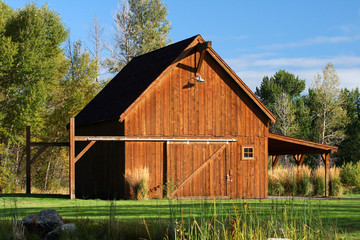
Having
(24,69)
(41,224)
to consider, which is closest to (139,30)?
(24,69)

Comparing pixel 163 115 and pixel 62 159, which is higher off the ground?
pixel 163 115

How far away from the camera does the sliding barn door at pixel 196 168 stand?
790 inches

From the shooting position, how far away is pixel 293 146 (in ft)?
81.4

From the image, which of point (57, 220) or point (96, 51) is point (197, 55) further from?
point (96, 51)

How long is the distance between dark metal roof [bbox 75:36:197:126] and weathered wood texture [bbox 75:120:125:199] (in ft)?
1.48

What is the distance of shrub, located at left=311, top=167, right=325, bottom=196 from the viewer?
23.8 m

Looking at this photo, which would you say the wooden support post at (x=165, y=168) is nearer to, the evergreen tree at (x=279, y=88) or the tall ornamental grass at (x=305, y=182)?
the tall ornamental grass at (x=305, y=182)

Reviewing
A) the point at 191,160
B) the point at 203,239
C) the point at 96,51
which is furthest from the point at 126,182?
the point at 96,51

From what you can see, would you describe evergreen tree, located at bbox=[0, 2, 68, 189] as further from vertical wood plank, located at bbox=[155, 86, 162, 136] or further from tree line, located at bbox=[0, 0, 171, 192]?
vertical wood plank, located at bbox=[155, 86, 162, 136]

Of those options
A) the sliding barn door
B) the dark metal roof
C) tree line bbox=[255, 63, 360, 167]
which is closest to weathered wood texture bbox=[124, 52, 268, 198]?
the sliding barn door

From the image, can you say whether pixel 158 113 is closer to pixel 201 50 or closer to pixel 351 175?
pixel 201 50

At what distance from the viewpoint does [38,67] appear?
30.8 metres

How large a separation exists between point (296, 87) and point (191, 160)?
41.0 m

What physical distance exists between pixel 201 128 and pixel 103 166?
431 cm
